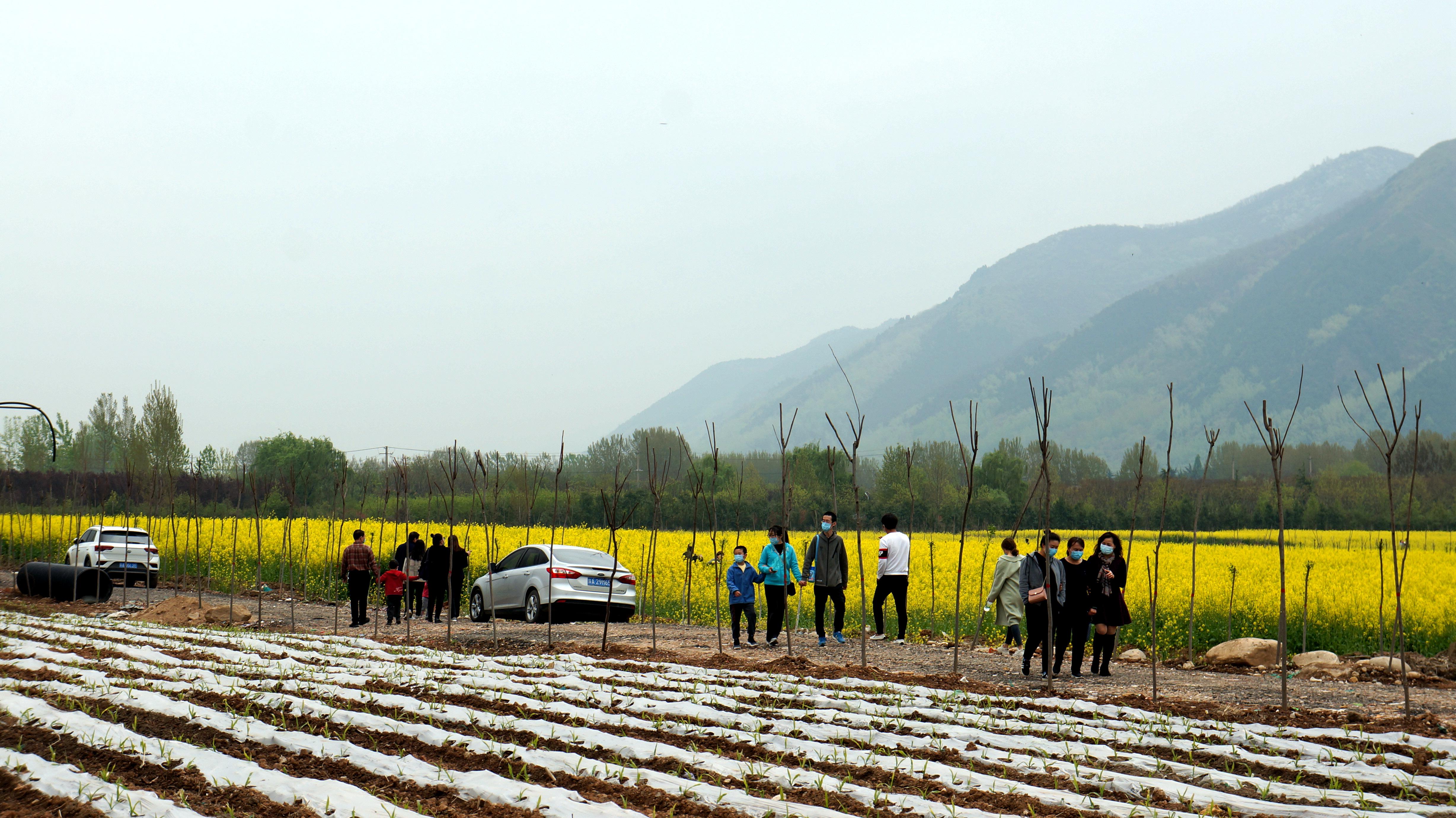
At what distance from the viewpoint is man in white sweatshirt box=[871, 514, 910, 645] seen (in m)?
14.3

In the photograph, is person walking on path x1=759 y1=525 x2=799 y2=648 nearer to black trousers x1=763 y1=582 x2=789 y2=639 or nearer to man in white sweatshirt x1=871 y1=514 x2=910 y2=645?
black trousers x1=763 y1=582 x2=789 y2=639

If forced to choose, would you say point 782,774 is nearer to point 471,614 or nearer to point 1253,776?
point 1253,776

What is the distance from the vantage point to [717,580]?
13781mm

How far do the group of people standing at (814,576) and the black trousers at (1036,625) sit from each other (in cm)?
234

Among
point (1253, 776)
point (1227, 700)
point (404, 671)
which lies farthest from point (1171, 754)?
point (404, 671)

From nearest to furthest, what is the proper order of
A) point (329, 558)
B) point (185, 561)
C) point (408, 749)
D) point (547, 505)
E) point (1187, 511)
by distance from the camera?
point (408, 749), point (329, 558), point (185, 561), point (547, 505), point (1187, 511)

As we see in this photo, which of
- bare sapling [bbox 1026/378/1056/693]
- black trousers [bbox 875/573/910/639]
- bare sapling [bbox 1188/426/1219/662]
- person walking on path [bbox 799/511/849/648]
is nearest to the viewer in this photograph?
bare sapling [bbox 1026/378/1056/693]

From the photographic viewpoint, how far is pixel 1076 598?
11180 millimetres

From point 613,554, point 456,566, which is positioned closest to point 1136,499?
point 613,554

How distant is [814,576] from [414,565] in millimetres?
7927

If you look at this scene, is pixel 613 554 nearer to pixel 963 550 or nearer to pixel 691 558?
pixel 691 558

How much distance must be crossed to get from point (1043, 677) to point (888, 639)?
427 centimetres

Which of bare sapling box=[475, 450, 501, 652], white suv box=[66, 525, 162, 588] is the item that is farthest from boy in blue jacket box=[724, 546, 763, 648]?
white suv box=[66, 525, 162, 588]

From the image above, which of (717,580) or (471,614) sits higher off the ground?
(717,580)
